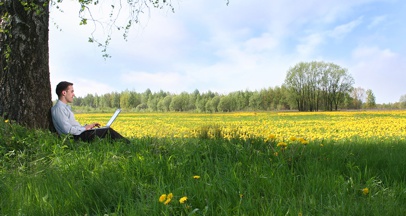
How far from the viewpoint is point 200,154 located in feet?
15.3

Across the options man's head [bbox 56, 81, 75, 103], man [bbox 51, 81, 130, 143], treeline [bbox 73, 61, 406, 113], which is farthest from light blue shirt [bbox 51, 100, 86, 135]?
treeline [bbox 73, 61, 406, 113]

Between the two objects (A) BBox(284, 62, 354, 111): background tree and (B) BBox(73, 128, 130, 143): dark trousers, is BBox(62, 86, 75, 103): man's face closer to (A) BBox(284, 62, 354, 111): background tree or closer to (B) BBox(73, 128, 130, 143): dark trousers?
(B) BBox(73, 128, 130, 143): dark trousers

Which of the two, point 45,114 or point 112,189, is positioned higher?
point 45,114

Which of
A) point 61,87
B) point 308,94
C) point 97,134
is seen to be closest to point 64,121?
point 61,87

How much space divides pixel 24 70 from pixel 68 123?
5.06ft

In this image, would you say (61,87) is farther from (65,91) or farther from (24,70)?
(24,70)

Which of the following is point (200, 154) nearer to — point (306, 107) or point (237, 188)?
point (237, 188)

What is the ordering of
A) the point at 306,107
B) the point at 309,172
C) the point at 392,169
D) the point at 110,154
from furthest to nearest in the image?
1. the point at 306,107
2. the point at 110,154
3. the point at 392,169
4. the point at 309,172

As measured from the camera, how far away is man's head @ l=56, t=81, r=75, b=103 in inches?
266

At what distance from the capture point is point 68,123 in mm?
6660

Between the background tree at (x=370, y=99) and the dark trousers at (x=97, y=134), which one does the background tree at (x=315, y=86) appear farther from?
the dark trousers at (x=97, y=134)

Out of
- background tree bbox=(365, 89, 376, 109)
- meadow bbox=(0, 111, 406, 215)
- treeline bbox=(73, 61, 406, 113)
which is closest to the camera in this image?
meadow bbox=(0, 111, 406, 215)

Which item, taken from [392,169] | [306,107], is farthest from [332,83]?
[392,169]

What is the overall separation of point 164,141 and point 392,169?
11.6 ft
